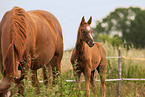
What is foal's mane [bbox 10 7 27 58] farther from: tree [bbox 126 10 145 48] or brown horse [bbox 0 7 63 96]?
tree [bbox 126 10 145 48]

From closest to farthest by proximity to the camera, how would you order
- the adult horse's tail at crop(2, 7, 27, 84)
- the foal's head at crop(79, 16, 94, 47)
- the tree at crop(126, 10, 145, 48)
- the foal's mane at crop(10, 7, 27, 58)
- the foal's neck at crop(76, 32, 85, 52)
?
the adult horse's tail at crop(2, 7, 27, 84)
the foal's mane at crop(10, 7, 27, 58)
the foal's head at crop(79, 16, 94, 47)
the foal's neck at crop(76, 32, 85, 52)
the tree at crop(126, 10, 145, 48)

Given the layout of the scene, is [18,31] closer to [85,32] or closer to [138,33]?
[85,32]

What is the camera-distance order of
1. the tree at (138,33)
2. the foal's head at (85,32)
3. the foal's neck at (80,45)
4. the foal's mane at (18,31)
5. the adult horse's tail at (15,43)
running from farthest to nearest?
the tree at (138,33), the foal's neck at (80,45), the foal's head at (85,32), the foal's mane at (18,31), the adult horse's tail at (15,43)

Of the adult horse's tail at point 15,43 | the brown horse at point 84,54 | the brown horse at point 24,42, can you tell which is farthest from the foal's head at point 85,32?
the adult horse's tail at point 15,43

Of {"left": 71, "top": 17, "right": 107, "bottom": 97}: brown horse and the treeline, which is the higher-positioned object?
the treeline

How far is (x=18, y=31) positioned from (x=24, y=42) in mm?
179

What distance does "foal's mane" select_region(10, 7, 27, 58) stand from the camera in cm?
299

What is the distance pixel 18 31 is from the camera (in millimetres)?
3184

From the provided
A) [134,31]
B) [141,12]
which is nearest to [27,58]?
[134,31]

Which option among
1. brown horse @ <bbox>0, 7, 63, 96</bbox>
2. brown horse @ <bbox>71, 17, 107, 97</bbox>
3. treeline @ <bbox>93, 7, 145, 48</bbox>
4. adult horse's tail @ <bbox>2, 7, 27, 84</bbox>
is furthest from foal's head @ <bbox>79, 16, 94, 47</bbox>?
treeline @ <bbox>93, 7, 145, 48</bbox>

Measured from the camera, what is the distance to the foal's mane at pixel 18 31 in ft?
9.82

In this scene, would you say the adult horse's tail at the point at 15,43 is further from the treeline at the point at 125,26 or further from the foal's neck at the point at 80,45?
the treeline at the point at 125,26

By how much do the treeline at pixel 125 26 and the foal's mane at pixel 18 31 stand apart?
2980cm

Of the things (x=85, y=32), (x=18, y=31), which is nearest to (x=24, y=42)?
(x=18, y=31)
